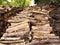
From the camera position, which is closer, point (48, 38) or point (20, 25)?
point (48, 38)

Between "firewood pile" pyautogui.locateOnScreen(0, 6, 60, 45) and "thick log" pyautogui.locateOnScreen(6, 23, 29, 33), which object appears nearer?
"firewood pile" pyautogui.locateOnScreen(0, 6, 60, 45)

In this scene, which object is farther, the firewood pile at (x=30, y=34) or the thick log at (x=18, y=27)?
the thick log at (x=18, y=27)

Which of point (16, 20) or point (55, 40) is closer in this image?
point (55, 40)

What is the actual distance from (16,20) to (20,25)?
0.71 m

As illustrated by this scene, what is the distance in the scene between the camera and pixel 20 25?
5.31m

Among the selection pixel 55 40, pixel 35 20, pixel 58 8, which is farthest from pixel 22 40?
pixel 58 8

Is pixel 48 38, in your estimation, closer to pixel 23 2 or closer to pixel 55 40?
pixel 55 40

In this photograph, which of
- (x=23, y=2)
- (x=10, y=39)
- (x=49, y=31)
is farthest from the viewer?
(x=23, y=2)

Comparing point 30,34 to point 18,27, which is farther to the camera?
point 18,27

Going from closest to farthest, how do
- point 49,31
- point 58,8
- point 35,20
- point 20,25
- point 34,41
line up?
point 34,41
point 49,31
point 20,25
point 35,20
point 58,8

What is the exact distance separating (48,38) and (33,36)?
34cm

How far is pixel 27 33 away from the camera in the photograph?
15.5 feet

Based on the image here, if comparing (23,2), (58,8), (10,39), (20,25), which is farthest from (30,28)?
(23,2)

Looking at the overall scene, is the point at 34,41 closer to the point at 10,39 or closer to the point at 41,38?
the point at 41,38
